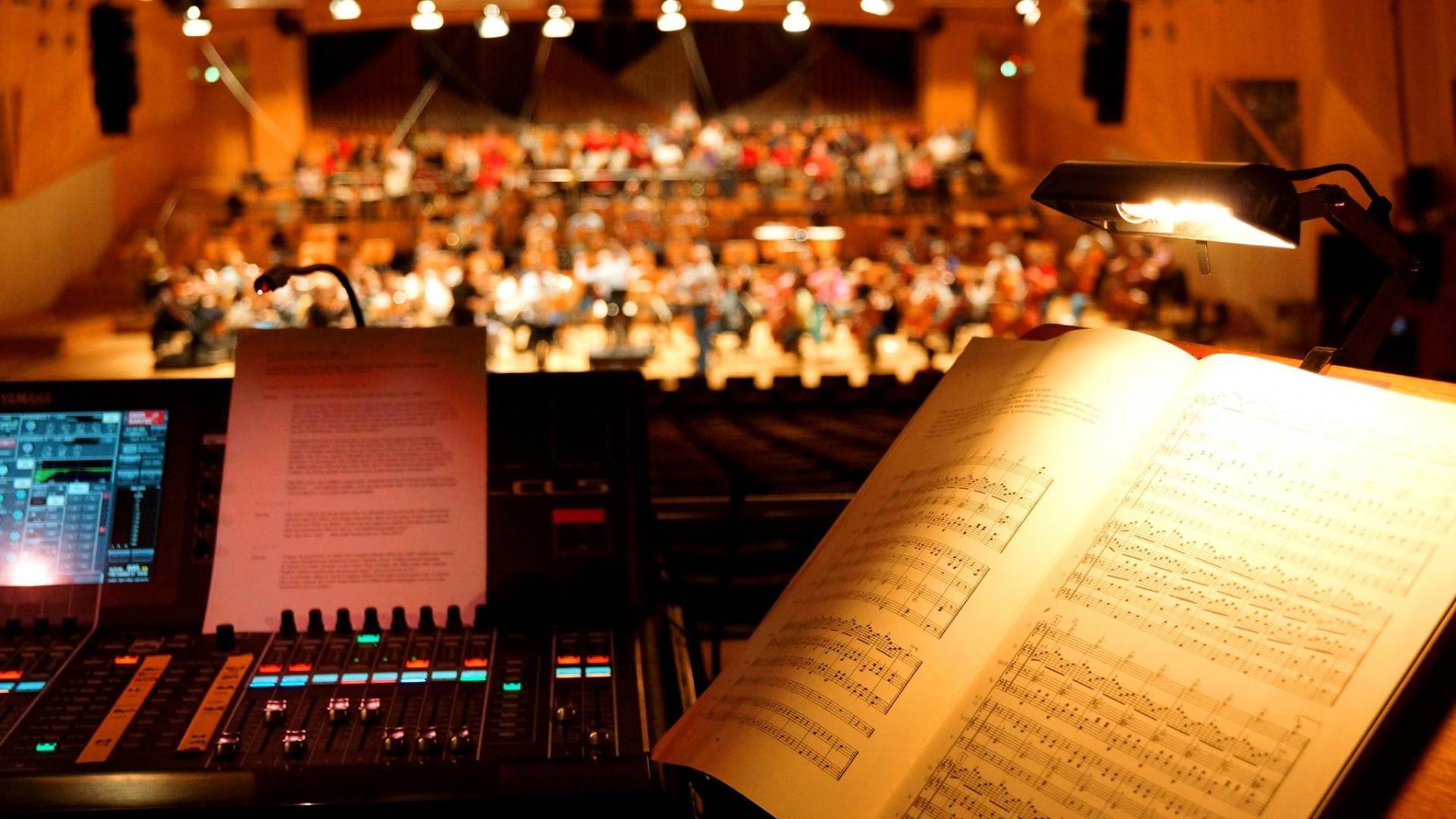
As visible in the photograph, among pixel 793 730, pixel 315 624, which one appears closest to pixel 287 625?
pixel 315 624

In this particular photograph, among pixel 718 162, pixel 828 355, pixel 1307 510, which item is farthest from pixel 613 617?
pixel 718 162

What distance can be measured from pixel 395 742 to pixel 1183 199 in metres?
0.99

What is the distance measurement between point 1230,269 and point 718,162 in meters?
6.03

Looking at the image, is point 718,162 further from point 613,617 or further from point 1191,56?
point 613,617

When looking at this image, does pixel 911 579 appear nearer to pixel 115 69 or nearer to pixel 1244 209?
pixel 1244 209

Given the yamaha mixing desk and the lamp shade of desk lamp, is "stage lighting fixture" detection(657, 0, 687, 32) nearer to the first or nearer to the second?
the yamaha mixing desk

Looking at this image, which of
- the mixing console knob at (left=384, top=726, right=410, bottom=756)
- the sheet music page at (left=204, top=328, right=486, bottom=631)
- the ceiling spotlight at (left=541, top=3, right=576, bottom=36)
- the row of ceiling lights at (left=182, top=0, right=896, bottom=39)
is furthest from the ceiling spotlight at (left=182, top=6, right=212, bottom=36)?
the mixing console knob at (left=384, top=726, right=410, bottom=756)

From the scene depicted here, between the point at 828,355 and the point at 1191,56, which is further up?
the point at 1191,56

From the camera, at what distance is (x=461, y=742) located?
4.44ft

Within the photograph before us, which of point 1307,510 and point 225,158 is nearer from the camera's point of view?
point 1307,510

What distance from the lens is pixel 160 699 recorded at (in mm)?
1467

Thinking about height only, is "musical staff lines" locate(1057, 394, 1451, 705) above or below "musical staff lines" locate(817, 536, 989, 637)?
above

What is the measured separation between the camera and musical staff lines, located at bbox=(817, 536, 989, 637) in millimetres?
1172

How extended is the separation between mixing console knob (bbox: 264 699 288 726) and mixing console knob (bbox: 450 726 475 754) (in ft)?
0.68
